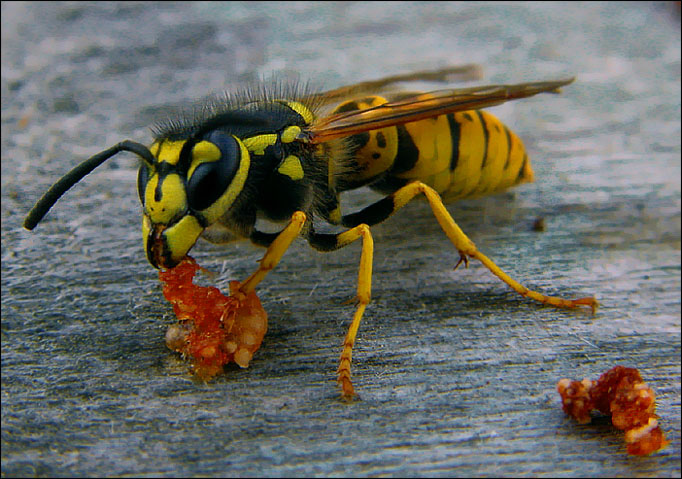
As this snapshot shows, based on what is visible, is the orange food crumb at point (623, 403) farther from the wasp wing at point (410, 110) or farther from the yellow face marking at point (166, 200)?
the yellow face marking at point (166, 200)

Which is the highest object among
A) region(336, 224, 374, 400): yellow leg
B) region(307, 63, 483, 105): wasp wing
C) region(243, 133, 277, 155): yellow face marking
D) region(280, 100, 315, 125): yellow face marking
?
region(307, 63, 483, 105): wasp wing

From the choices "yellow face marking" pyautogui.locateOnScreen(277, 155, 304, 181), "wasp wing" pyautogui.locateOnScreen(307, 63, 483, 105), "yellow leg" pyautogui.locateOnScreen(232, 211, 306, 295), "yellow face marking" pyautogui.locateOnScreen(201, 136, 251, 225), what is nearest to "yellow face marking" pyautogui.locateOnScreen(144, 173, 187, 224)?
"yellow face marking" pyautogui.locateOnScreen(201, 136, 251, 225)

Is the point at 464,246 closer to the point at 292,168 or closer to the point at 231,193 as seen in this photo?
the point at 292,168

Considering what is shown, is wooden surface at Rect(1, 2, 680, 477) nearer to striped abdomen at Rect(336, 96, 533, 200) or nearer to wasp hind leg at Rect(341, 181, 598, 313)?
wasp hind leg at Rect(341, 181, 598, 313)

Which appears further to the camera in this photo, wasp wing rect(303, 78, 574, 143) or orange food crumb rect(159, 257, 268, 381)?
wasp wing rect(303, 78, 574, 143)

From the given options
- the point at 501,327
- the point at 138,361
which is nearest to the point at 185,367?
the point at 138,361

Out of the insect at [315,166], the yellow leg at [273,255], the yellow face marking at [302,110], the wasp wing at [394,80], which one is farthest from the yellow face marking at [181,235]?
the wasp wing at [394,80]

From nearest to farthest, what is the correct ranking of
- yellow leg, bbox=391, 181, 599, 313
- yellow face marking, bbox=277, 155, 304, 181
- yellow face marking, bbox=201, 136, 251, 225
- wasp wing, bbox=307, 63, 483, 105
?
yellow face marking, bbox=201, 136, 251, 225 < yellow leg, bbox=391, 181, 599, 313 < yellow face marking, bbox=277, 155, 304, 181 < wasp wing, bbox=307, 63, 483, 105
